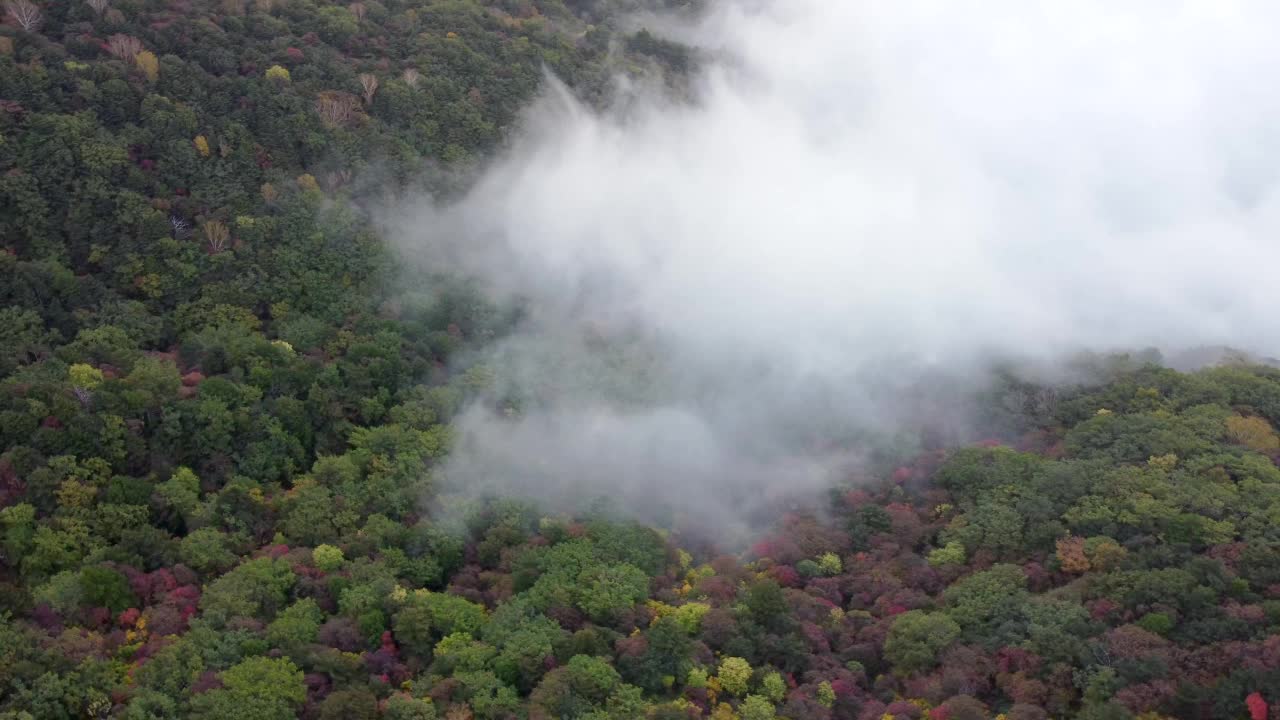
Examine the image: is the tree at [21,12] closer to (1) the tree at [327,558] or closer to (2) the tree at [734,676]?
(1) the tree at [327,558]

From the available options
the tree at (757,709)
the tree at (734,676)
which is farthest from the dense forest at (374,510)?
the tree at (757,709)

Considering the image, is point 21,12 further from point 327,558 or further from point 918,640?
point 918,640

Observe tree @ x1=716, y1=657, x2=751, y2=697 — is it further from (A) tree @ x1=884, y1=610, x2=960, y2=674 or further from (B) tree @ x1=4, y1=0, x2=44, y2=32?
(B) tree @ x1=4, y1=0, x2=44, y2=32

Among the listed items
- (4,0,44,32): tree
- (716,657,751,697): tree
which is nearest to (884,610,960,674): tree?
(716,657,751,697): tree

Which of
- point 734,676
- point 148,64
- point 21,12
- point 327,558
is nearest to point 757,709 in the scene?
point 734,676

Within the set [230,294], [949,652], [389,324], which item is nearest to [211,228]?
[230,294]

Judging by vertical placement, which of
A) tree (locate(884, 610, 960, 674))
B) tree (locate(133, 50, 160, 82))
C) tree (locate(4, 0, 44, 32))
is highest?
tree (locate(4, 0, 44, 32))

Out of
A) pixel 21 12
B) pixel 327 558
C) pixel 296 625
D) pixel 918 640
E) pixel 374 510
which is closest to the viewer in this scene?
pixel 296 625

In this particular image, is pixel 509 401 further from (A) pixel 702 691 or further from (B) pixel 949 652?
(B) pixel 949 652
